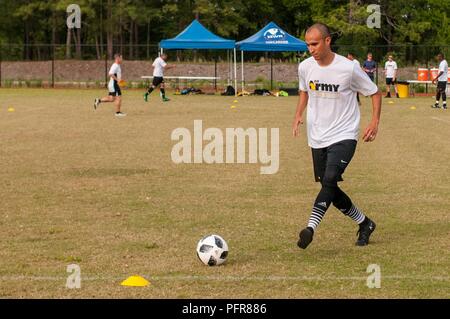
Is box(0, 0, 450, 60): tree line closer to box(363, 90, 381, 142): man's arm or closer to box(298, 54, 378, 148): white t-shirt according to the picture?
box(363, 90, 381, 142): man's arm

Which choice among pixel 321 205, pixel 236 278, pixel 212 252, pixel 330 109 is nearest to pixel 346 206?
pixel 321 205

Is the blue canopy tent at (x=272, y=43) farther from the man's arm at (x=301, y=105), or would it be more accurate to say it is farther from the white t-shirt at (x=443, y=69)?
the man's arm at (x=301, y=105)

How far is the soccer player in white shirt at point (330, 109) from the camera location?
8312 mm

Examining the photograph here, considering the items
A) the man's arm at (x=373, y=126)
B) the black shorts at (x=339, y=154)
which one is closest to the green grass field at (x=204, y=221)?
the black shorts at (x=339, y=154)

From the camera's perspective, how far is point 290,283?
7.10m

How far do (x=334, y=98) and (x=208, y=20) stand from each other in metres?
63.2

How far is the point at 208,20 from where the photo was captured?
7081cm

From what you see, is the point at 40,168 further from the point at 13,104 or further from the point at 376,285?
the point at 13,104

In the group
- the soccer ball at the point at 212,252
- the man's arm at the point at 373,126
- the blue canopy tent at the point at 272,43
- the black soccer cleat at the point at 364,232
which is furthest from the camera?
the blue canopy tent at the point at 272,43

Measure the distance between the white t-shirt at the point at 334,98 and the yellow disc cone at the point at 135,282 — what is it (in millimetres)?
2334

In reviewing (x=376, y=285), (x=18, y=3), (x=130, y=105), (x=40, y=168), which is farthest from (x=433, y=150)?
(x=18, y=3)

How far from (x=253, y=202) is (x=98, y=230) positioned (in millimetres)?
2583

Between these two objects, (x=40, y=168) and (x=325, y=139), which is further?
(x=40, y=168)
